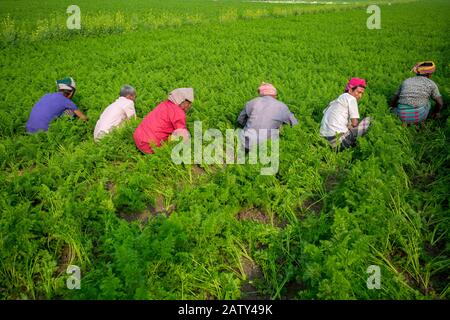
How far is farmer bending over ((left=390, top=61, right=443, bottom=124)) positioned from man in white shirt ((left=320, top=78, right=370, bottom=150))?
1.07 meters

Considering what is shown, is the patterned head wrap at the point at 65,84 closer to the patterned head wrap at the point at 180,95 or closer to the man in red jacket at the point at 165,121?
the man in red jacket at the point at 165,121

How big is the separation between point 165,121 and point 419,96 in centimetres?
446

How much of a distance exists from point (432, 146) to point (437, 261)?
264 cm

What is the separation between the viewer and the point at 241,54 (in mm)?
12383

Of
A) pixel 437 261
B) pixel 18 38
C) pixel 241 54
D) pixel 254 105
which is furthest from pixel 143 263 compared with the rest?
pixel 18 38

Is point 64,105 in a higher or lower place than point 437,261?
higher

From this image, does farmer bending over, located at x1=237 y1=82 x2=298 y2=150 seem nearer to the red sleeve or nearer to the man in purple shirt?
the red sleeve

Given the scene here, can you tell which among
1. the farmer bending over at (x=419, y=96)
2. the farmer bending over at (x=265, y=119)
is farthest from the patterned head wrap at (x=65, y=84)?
the farmer bending over at (x=419, y=96)

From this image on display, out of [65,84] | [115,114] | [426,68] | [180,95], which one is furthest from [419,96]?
[65,84]

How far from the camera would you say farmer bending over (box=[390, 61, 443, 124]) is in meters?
6.23

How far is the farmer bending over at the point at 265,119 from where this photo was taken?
19.3 feet

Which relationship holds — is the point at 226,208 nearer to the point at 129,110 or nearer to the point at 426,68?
the point at 129,110
